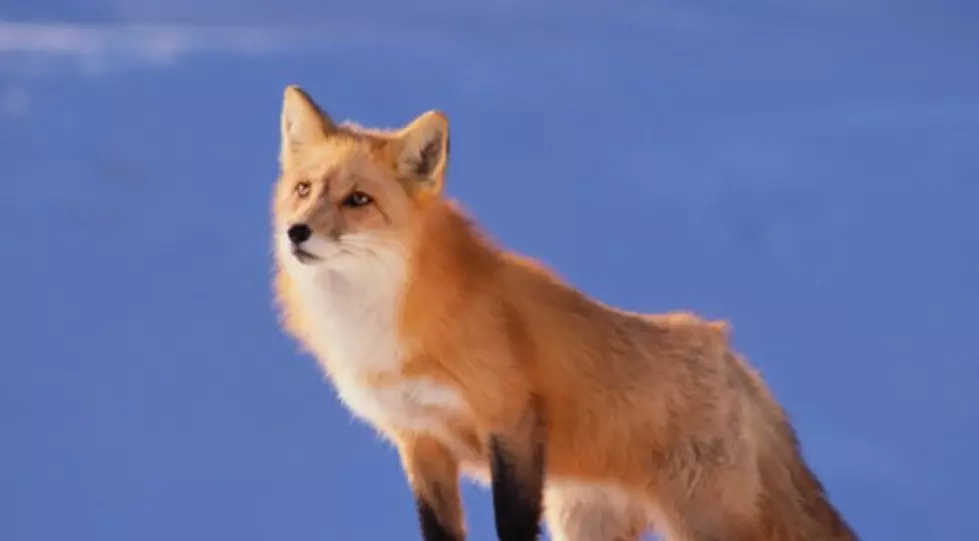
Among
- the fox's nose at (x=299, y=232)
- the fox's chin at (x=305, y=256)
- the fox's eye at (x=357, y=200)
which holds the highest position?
the fox's eye at (x=357, y=200)

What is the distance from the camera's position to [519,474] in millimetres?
1717

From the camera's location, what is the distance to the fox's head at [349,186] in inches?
65.7

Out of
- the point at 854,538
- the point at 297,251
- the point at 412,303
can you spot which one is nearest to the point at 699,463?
the point at 854,538

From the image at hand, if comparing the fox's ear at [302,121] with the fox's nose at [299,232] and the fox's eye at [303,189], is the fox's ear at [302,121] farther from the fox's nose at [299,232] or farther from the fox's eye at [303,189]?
the fox's nose at [299,232]

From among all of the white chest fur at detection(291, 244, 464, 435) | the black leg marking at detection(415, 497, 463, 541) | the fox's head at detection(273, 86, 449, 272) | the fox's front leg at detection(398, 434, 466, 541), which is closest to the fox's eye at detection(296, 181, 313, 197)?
the fox's head at detection(273, 86, 449, 272)

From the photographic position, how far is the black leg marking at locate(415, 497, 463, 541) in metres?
1.87

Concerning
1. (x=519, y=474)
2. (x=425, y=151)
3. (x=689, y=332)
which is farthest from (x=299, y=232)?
(x=689, y=332)

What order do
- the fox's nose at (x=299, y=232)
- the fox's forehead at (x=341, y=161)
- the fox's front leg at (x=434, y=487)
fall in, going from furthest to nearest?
the fox's front leg at (x=434, y=487) → the fox's forehead at (x=341, y=161) → the fox's nose at (x=299, y=232)

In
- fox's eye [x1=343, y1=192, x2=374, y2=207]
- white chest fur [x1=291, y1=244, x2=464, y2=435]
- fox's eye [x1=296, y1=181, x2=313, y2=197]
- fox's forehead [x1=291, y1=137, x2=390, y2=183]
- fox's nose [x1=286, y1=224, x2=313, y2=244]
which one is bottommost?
white chest fur [x1=291, y1=244, x2=464, y2=435]

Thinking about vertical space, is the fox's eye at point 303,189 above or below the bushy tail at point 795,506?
above

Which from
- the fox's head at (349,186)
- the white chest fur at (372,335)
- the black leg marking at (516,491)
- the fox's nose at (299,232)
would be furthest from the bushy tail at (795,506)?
the fox's nose at (299,232)

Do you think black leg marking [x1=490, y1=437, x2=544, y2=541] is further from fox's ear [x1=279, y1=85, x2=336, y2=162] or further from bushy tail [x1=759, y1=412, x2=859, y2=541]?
fox's ear [x1=279, y1=85, x2=336, y2=162]

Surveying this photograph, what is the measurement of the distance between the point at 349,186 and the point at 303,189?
0.26 feet

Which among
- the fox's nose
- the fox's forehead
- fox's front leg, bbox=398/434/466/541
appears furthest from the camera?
fox's front leg, bbox=398/434/466/541
